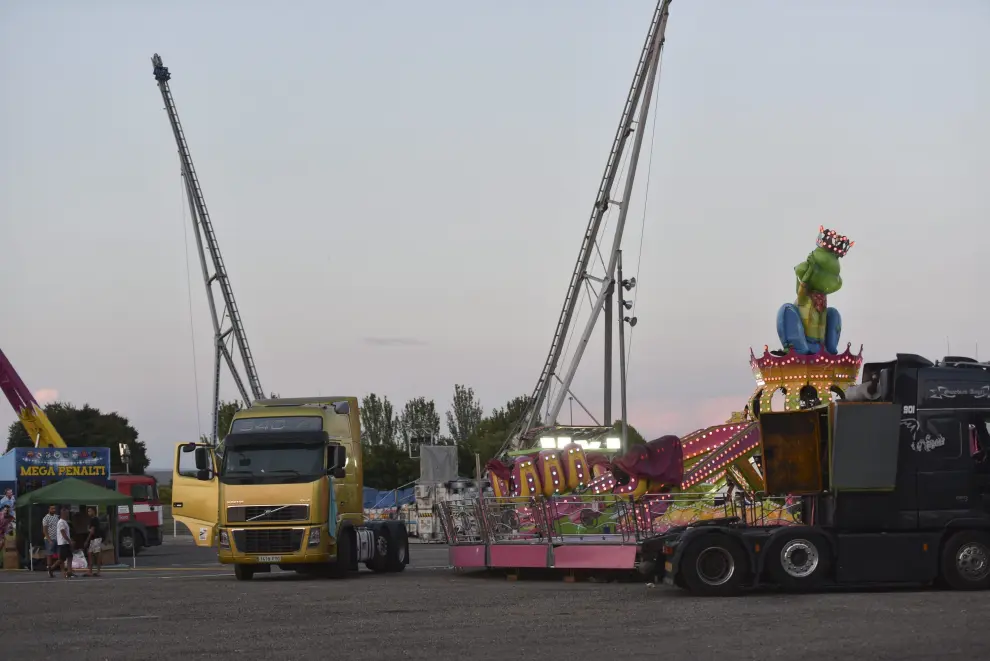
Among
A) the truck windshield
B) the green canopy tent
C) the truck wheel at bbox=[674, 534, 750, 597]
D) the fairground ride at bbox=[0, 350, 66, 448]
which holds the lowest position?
the truck wheel at bbox=[674, 534, 750, 597]

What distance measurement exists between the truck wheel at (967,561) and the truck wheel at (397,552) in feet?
47.5

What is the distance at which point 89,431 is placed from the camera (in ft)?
390

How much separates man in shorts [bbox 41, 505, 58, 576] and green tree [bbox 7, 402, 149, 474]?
Result: 81.5 metres

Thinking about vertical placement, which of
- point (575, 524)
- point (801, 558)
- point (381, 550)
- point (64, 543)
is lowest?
point (381, 550)

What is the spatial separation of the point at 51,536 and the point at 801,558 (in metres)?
21.3

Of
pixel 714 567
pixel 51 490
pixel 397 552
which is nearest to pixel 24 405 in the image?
pixel 51 490

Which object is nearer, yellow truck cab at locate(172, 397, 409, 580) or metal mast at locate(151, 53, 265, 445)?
yellow truck cab at locate(172, 397, 409, 580)

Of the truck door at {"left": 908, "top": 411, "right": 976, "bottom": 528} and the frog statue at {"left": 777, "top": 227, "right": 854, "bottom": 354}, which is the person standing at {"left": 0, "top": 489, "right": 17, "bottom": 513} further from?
the truck door at {"left": 908, "top": 411, "right": 976, "bottom": 528}

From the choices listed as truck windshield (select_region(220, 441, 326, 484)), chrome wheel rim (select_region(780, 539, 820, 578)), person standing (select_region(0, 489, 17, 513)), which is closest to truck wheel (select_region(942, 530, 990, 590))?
chrome wheel rim (select_region(780, 539, 820, 578))

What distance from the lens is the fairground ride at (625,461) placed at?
79.3 ft

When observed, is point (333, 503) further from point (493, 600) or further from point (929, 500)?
point (929, 500)

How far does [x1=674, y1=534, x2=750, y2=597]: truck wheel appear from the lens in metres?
20.5

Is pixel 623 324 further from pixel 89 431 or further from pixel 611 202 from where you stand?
pixel 89 431

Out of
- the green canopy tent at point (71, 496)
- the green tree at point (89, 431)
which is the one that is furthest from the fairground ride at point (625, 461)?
the green tree at point (89, 431)
